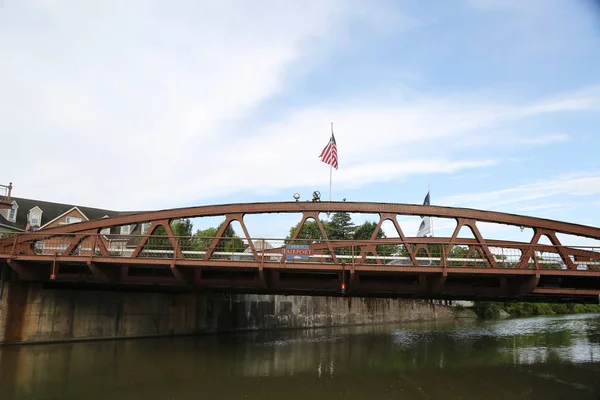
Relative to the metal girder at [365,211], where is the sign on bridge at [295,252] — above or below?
below

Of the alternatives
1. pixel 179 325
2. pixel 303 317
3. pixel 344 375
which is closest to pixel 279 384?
pixel 344 375

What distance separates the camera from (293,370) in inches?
804

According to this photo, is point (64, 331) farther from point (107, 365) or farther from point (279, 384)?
point (279, 384)

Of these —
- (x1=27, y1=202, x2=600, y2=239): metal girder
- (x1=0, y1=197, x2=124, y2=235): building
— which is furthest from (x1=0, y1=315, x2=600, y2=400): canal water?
(x1=0, y1=197, x2=124, y2=235): building

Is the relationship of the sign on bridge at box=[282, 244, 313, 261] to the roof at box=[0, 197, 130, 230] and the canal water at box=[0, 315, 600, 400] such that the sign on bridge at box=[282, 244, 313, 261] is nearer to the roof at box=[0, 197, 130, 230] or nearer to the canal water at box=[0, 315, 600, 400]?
the canal water at box=[0, 315, 600, 400]

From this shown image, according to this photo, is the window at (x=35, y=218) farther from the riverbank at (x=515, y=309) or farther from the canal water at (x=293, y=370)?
the riverbank at (x=515, y=309)

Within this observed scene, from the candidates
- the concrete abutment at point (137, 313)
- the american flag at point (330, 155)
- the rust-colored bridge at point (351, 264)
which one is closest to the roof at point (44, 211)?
the concrete abutment at point (137, 313)

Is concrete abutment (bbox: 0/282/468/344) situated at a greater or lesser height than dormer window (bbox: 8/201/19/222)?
lesser

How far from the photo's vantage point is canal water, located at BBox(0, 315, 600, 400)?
1591 cm

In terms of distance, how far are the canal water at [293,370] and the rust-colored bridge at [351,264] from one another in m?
3.51

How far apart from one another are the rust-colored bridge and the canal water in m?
3.51

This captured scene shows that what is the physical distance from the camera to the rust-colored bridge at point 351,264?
18797 millimetres

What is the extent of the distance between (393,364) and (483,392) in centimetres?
708

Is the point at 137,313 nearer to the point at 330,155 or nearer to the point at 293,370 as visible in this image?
the point at 293,370
